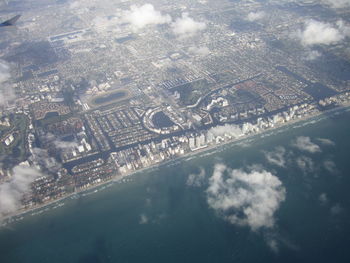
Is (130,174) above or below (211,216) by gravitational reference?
above

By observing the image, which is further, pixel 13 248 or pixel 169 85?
pixel 169 85

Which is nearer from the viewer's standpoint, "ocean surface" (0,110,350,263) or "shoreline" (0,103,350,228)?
"ocean surface" (0,110,350,263)

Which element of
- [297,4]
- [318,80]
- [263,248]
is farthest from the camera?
[297,4]

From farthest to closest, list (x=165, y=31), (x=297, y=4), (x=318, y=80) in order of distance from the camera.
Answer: (x=297, y=4), (x=165, y=31), (x=318, y=80)

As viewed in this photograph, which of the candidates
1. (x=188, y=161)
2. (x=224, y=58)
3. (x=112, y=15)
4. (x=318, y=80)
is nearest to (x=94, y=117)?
(x=188, y=161)

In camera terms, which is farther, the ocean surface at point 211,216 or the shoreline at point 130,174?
the shoreline at point 130,174

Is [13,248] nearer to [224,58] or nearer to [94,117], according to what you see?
[94,117]

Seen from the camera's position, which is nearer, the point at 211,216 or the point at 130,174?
the point at 211,216
